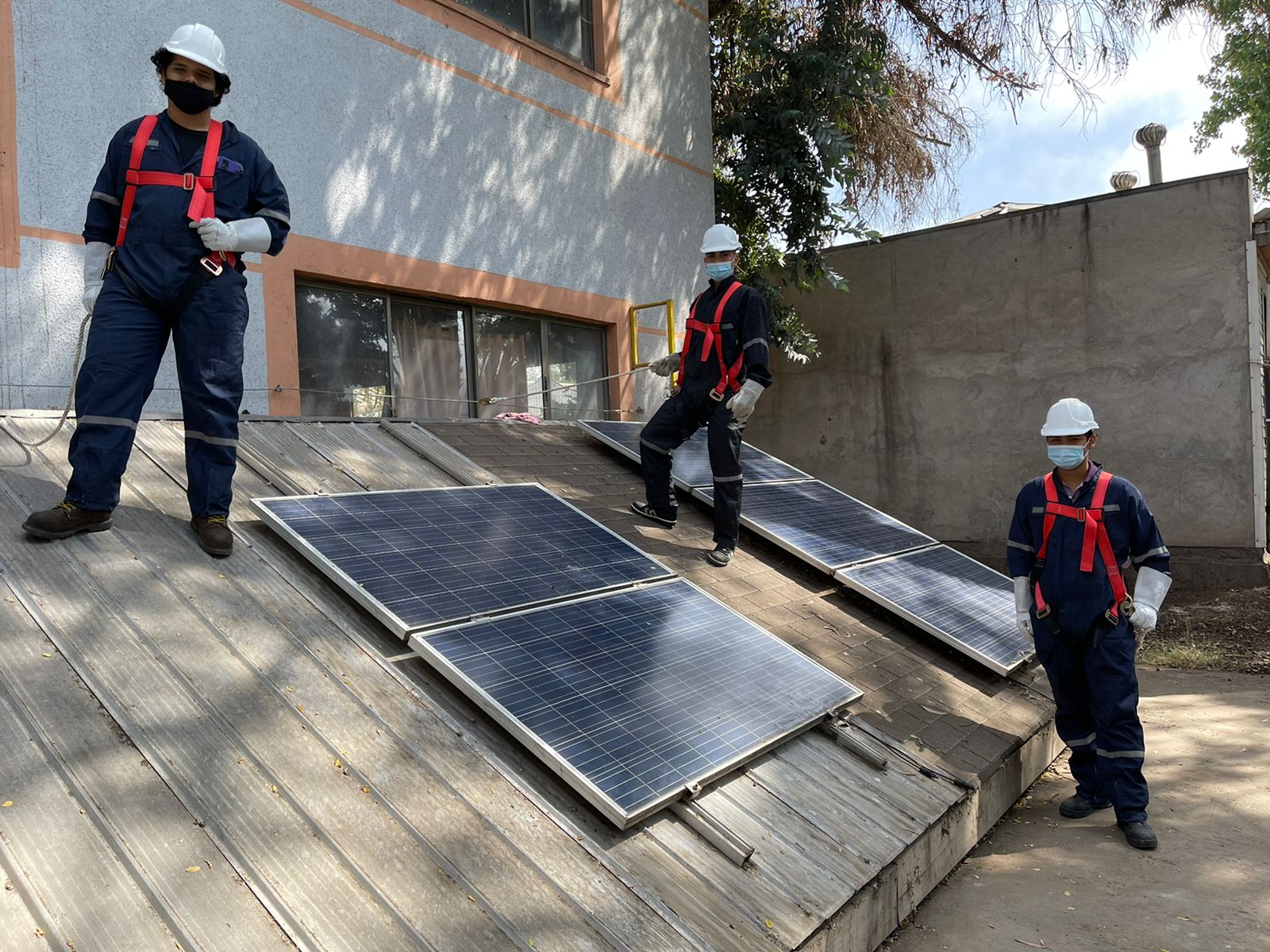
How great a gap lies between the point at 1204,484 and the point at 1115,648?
7.35 metres

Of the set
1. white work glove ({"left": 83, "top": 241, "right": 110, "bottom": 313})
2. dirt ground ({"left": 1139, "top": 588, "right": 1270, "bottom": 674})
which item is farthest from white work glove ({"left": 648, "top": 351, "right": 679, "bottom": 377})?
dirt ground ({"left": 1139, "top": 588, "right": 1270, "bottom": 674})

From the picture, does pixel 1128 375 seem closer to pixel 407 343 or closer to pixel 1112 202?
pixel 1112 202

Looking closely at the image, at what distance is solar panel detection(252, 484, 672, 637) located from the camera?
3.80 meters

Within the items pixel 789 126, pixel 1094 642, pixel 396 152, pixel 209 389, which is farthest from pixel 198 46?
pixel 789 126

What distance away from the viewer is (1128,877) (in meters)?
4.14

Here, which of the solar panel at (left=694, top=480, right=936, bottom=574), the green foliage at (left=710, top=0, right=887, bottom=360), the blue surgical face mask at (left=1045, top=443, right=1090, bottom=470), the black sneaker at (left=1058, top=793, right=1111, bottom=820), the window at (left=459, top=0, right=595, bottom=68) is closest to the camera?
the black sneaker at (left=1058, top=793, right=1111, bottom=820)

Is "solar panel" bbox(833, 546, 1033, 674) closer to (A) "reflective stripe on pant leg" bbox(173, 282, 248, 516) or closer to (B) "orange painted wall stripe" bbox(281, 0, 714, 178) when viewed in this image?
(A) "reflective stripe on pant leg" bbox(173, 282, 248, 516)

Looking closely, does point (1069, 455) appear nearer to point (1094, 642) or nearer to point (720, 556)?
point (1094, 642)

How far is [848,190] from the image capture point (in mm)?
13508

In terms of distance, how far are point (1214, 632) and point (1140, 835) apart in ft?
19.9

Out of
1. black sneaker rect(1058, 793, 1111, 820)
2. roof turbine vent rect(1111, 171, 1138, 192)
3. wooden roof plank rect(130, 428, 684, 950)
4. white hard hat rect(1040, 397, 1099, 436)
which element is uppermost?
roof turbine vent rect(1111, 171, 1138, 192)

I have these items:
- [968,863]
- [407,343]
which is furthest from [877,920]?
[407,343]

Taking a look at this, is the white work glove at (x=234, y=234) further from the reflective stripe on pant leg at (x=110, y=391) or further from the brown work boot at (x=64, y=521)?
the brown work boot at (x=64, y=521)

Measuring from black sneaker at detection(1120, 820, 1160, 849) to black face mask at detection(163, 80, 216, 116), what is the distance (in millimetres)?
5374
